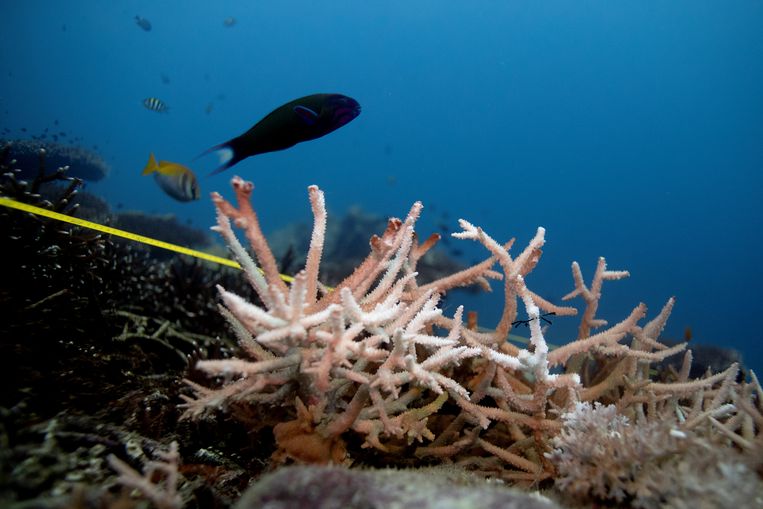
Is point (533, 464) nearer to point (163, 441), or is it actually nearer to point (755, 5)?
point (163, 441)

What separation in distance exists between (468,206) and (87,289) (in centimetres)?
7687

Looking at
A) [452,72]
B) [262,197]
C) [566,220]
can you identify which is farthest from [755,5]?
[262,197]

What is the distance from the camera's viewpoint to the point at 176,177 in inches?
267

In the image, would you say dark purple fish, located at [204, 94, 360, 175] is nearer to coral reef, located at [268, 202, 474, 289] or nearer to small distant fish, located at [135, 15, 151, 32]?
coral reef, located at [268, 202, 474, 289]

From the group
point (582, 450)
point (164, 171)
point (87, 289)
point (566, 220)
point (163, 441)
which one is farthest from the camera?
point (566, 220)

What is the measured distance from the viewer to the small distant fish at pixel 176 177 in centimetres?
665

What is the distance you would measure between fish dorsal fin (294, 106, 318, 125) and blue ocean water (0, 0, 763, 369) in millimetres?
50550

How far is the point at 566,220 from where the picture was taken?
234ft

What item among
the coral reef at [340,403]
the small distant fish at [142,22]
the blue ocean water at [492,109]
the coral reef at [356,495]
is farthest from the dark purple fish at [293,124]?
the blue ocean water at [492,109]

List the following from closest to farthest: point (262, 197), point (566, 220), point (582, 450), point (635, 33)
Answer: point (582, 450) → point (566, 220) → point (635, 33) → point (262, 197)

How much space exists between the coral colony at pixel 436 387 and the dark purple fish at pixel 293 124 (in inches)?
40.9

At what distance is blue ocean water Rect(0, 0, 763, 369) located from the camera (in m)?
63.7

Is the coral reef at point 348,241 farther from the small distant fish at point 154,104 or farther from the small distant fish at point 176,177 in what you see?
the small distant fish at point 154,104

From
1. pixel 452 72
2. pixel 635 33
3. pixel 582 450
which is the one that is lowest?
pixel 582 450
